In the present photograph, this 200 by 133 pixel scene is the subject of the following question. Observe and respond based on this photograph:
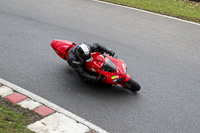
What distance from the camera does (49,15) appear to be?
37.2ft

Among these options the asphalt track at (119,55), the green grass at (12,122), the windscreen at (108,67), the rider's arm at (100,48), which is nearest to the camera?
the green grass at (12,122)

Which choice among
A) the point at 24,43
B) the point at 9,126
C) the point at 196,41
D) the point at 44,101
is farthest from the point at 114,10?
the point at 9,126

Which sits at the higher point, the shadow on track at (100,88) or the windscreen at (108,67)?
the windscreen at (108,67)

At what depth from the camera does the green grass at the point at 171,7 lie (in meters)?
12.3

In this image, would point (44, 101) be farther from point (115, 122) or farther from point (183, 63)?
point (183, 63)

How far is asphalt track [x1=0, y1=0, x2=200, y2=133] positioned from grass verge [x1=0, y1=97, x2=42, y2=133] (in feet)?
2.81

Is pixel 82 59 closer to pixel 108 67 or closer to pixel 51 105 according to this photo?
pixel 108 67

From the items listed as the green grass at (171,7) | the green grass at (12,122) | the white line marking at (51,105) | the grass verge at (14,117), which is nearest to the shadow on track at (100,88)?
the white line marking at (51,105)

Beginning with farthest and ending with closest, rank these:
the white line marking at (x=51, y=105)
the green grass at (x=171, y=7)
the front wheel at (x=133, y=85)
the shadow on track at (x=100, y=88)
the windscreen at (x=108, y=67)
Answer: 1. the green grass at (x=171, y=7)
2. the shadow on track at (x=100, y=88)
3. the front wheel at (x=133, y=85)
4. the windscreen at (x=108, y=67)
5. the white line marking at (x=51, y=105)

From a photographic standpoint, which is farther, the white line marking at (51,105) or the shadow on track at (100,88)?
the shadow on track at (100,88)

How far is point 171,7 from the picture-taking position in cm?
1324

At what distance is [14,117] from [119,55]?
4.17 metres

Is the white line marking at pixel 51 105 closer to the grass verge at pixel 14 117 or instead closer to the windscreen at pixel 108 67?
the grass verge at pixel 14 117

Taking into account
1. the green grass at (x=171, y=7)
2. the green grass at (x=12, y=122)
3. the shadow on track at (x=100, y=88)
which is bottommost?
the green grass at (x=12, y=122)
